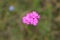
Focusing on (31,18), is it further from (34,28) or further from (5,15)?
(5,15)

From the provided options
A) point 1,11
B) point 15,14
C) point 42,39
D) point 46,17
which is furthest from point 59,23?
point 1,11

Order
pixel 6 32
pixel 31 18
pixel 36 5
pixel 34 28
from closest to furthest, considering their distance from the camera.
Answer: pixel 31 18 → pixel 34 28 → pixel 6 32 → pixel 36 5

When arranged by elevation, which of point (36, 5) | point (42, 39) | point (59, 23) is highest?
point (36, 5)

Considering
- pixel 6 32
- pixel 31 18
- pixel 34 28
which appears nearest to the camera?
pixel 31 18

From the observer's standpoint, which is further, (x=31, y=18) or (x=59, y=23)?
(x=59, y=23)

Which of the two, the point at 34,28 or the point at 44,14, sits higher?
the point at 44,14

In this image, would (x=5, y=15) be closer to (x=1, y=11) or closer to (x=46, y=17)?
(x=1, y=11)
